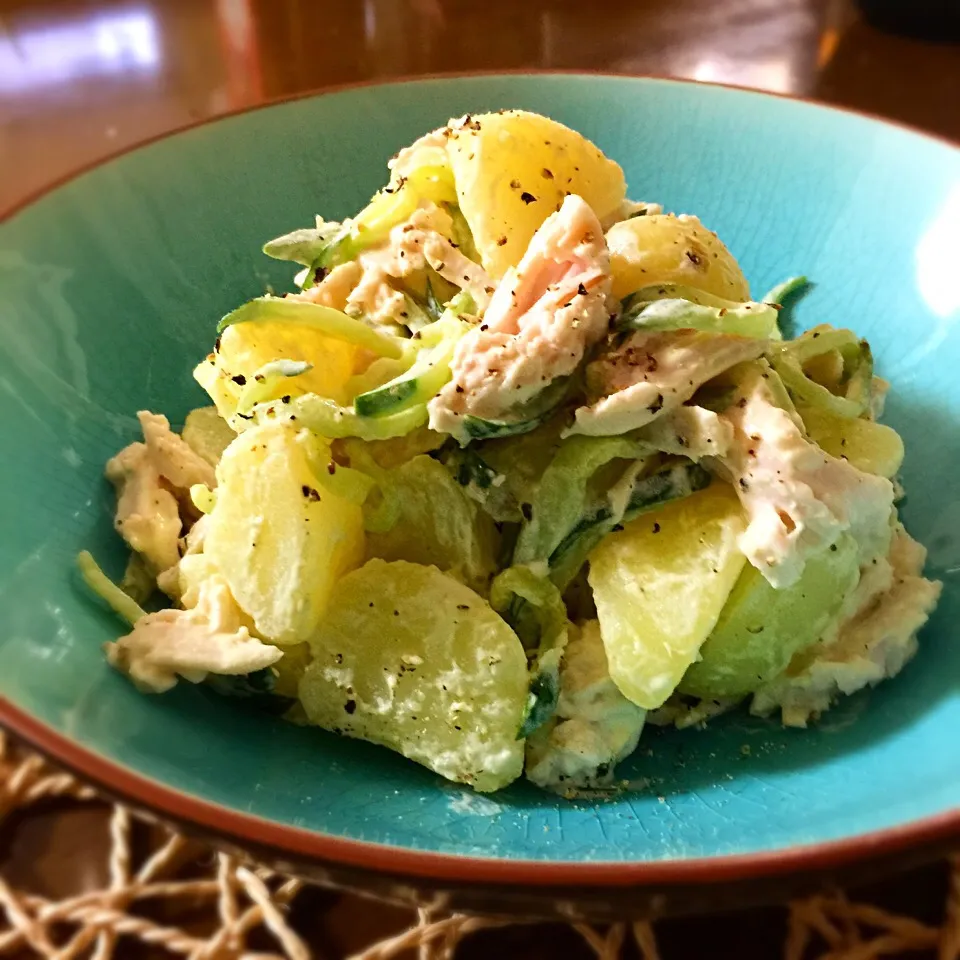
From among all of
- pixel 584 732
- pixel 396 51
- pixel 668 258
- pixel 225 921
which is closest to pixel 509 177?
pixel 668 258

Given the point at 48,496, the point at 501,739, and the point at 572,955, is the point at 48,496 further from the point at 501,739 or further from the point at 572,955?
the point at 572,955

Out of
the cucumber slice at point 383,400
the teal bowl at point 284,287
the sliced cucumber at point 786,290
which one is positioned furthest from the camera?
the sliced cucumber at point 786,290

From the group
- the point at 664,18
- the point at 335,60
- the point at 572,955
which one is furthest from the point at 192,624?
the point at 664,18

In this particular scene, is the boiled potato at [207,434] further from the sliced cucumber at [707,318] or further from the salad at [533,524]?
the sliced cucumber at [707,318]

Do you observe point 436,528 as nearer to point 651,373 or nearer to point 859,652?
point 651,373

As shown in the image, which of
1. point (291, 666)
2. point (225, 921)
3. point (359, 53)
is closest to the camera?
point (225, 921)

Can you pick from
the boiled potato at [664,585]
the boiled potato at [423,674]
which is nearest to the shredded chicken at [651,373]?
the boiled potato at [664,585]
